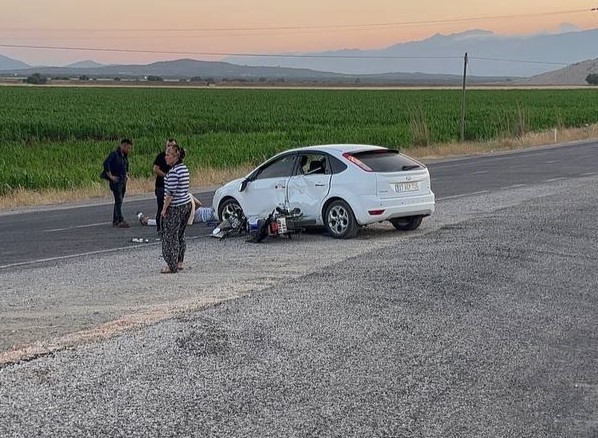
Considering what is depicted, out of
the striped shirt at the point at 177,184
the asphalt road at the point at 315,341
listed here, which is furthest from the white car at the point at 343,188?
the striped shirt at the point at 177,184

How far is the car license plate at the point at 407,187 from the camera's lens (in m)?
15.1

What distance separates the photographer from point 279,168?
16.0 metres

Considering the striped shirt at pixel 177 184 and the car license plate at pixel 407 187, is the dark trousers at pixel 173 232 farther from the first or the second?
the car license plate at pixel 407 187

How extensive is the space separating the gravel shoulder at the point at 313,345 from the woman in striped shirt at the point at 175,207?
0.32m

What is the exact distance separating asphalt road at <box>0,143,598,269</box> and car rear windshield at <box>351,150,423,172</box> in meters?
4.14

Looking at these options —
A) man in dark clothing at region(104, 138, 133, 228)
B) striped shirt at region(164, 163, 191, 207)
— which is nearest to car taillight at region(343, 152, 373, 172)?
striped shirt at region(164, 163, 191, 207)

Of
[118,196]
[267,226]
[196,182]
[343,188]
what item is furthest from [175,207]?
[196,182]

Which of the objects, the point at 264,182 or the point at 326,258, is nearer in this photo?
the point at 326,258

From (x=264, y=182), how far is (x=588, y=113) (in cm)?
5703

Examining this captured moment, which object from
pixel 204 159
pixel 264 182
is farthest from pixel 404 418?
pixel 204 159

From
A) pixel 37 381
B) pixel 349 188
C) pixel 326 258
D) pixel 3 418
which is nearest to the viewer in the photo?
pixel 3 418

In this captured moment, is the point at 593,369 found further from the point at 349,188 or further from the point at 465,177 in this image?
the point at 465,177

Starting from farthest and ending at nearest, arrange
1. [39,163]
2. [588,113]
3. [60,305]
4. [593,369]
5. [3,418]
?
1. [588,113]
2. [39,163]
3. [60,305]
4. [593,369]
5. [3,418]

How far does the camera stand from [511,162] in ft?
111
